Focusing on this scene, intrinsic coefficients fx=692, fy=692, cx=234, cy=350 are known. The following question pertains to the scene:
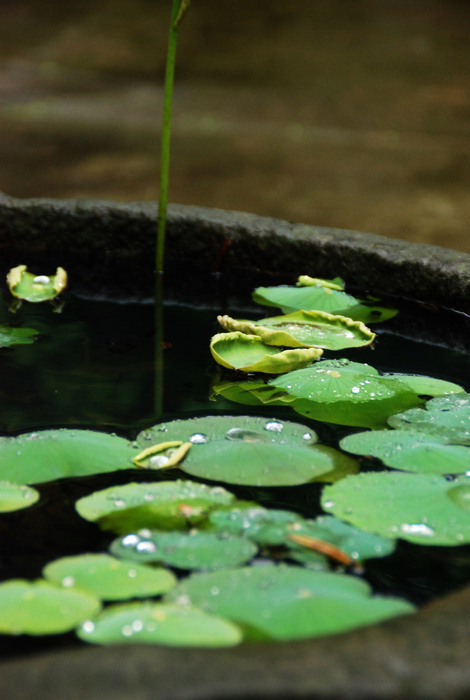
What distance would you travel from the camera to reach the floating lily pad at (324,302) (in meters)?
1.18

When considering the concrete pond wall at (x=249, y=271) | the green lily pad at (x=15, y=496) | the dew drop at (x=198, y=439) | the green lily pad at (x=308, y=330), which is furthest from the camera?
the green lily pad at (x=308, y=330)

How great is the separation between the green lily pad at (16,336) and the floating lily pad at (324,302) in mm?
398

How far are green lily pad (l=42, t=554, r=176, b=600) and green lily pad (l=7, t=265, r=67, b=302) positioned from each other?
74 centimetres

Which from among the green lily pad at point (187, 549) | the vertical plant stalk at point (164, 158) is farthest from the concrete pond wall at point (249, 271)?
the green lily pad at point (187, 549)

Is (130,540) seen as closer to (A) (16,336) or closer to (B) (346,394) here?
Answer: (B) (346,394)

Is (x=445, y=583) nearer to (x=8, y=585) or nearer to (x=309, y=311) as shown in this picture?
(x=8, y=585)

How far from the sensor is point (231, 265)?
138cm

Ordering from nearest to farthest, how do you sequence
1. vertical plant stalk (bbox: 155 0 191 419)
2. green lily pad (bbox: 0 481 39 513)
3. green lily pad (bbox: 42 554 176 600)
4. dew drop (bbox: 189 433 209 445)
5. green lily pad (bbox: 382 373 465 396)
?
1. green lily pad (bbox: 42 554 176 600)
2. green lily pad (bbox: 0 481 39 513)
3. dew drop (bbox: 189 433 209 445)
4. green lily pad (bbox: 382 373 465 396)
5. vertical plant stalk (bbox: 155 0 191 419)

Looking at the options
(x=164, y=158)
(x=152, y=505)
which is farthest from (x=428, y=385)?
(x=164, y=158)

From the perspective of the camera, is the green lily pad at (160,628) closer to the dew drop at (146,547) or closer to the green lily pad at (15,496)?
the dew drop at (146,547)

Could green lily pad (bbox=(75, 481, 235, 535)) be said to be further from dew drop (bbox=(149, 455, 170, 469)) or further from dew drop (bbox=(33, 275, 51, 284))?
dew drop (bbox=(33, 275, 51, 284))

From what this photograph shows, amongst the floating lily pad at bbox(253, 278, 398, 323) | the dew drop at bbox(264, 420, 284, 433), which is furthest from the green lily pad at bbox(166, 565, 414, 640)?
the floating lily pad at bbox(253, 278, 398, 323)

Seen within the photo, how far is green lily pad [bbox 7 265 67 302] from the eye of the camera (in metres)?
1.21

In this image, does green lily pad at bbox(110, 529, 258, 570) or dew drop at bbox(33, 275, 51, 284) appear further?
dew drop at bbox(33, 275, 51, 284)
